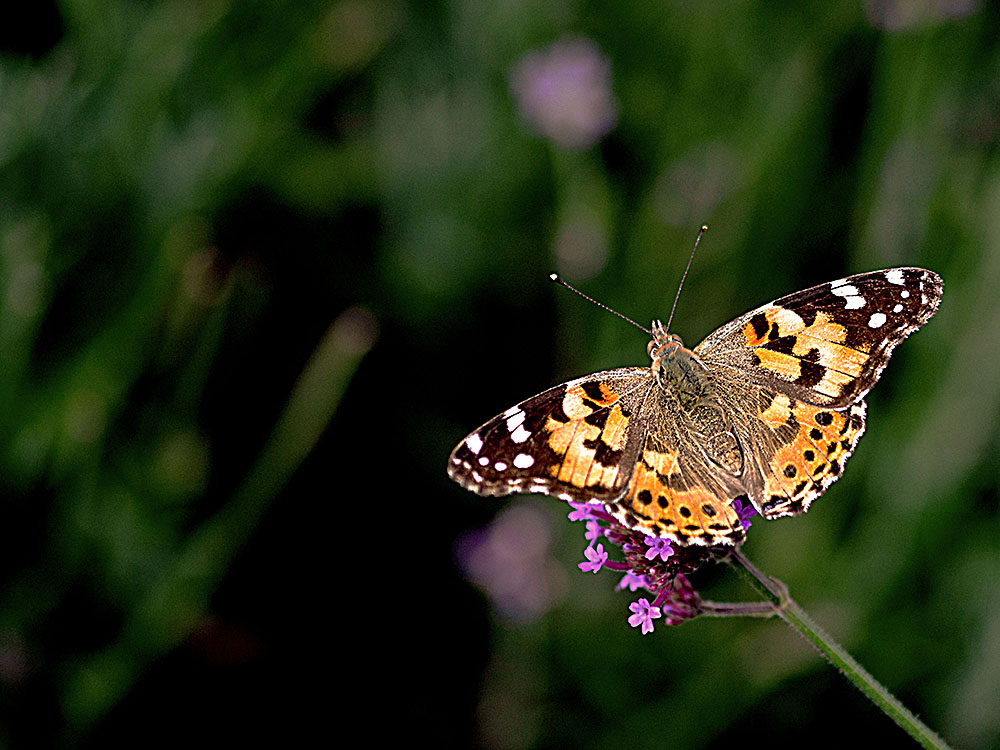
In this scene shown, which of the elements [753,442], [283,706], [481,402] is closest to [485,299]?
[481,402]

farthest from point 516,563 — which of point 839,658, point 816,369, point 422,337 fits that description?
point 839,658

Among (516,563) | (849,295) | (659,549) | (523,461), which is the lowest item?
(516,563)

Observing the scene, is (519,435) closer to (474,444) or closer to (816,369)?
(474,444)

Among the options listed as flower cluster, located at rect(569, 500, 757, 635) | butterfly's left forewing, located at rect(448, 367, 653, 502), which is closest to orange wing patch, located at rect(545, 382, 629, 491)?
butterfly's left forewing, located at rect(448, 367, 653, 502)

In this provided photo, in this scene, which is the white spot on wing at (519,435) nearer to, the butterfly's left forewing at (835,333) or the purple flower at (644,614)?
the purple flower at (644,614)

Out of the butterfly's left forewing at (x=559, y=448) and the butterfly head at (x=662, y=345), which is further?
the butterfly head at (x=662, y=345)

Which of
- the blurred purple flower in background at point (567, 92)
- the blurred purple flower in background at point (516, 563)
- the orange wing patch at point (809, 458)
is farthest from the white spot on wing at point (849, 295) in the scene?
the blurred purple flower in background at point (567, 92)

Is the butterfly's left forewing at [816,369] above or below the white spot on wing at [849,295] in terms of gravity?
below

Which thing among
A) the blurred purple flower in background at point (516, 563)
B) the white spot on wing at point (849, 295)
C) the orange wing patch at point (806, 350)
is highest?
the white spot on wing at point (849, 295)
